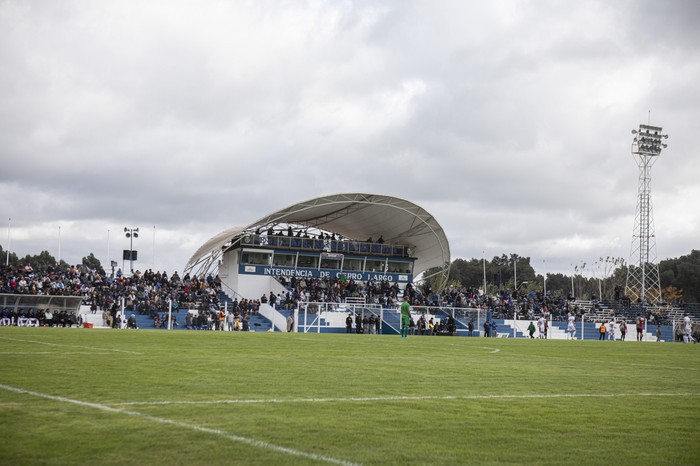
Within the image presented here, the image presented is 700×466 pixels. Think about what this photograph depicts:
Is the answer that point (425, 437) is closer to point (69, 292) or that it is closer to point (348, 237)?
point (69, 292)

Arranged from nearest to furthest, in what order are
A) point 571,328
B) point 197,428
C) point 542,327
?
point 197,428 → point 542,327 → point 571,328

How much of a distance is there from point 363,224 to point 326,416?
70.2 m

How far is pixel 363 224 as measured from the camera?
78.1 meters

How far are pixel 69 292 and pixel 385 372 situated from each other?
3985cm

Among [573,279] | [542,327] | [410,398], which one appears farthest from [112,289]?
[573,279]

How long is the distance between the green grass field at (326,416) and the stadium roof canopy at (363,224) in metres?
53.4

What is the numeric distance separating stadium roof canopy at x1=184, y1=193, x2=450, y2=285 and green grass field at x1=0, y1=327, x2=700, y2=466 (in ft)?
175

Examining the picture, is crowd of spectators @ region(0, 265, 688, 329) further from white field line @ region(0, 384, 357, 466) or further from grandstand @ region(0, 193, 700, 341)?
white field line @ region(0, 384, 357, 466)

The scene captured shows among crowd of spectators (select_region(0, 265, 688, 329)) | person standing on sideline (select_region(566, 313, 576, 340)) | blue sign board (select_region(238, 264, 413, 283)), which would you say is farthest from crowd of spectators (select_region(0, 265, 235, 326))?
person standing on sideline (select_region(566, 313, 576, 340))

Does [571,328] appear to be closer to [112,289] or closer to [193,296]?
[193,296]

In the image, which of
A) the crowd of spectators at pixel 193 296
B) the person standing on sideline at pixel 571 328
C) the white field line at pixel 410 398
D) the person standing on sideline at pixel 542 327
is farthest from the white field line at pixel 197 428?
the person standing on sideline at pixel 571 328

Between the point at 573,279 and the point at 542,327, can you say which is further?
the point at 573,279

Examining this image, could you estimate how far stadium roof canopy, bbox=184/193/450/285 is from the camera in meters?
68.2

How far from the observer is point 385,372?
1388cm
